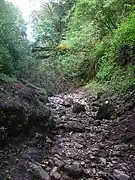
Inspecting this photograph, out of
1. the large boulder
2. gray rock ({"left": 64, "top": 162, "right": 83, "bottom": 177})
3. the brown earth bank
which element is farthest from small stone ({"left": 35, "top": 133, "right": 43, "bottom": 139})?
gray rock ({"left": 64, "top": 162, "right": 83, "bottom": 177})

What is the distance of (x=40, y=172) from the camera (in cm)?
349

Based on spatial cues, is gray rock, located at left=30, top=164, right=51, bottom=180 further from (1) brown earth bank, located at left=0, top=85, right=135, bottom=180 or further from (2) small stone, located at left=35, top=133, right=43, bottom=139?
(2) small stone, located at left=35, top=133, right=43, bottom=139

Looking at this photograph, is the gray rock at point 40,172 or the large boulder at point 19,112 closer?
the gray rock at point 40,172

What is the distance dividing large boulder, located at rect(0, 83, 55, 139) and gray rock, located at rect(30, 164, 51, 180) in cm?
52

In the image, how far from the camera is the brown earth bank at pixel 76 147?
363 centimetres

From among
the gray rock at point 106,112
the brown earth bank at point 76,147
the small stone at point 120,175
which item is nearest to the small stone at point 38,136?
the brown earth bank at point 76,147

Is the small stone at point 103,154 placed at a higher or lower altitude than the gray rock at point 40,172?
higher

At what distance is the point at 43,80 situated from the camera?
8.62 meters

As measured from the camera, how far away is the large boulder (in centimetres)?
396

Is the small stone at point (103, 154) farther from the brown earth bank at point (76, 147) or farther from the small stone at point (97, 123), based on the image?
the small stone at point (97, 123)

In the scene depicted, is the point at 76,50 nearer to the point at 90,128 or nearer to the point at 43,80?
the point at 43,80

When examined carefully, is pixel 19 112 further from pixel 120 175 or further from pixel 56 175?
pixel 120 175

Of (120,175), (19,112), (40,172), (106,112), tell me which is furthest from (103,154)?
(106,112)

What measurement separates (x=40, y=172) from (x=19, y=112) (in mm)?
987
